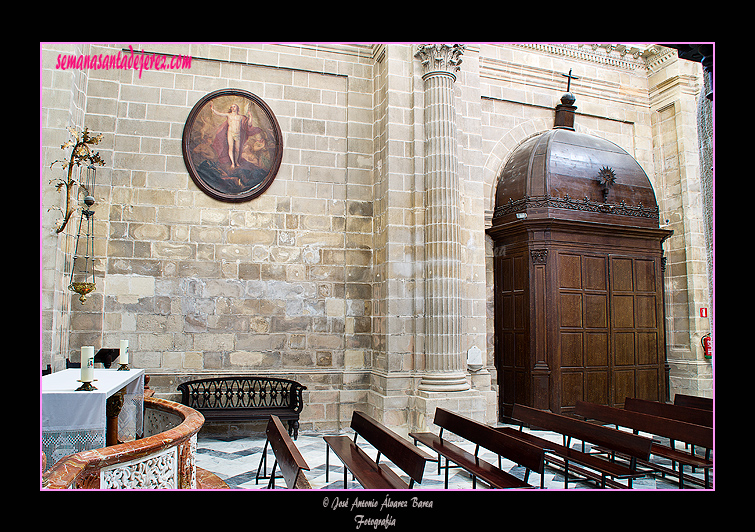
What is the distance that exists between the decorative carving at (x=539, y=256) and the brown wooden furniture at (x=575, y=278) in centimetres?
2

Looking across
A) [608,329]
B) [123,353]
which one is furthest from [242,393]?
[608,329]

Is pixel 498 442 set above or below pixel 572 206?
below

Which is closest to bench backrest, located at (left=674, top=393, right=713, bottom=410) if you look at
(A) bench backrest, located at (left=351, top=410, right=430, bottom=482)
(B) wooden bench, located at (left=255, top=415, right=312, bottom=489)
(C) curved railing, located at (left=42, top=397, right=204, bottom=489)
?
(A) bench backrest, located at (left=351, top=410, right=430, bottom=482)

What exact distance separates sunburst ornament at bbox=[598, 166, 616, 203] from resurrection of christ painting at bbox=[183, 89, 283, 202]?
212 inches

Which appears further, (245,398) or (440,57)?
(440,57)

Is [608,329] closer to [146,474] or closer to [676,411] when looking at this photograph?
[676,411]

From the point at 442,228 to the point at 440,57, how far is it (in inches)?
103

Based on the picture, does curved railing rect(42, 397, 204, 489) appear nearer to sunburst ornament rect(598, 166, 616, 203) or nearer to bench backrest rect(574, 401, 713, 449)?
bench backrest rect(574, 401, 713, 449)

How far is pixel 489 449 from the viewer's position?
4.39 m

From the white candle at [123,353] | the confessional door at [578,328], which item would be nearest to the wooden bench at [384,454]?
the white candle at [123,353]

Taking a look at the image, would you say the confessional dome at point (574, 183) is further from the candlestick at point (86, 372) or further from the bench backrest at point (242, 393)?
the candlestick at point (86, 372)

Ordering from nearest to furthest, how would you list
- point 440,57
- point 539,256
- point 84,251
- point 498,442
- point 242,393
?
point 498,442 → point 84,251 → point 242,393 → point 440,57 → point 539,256

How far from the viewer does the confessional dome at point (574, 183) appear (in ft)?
28.3

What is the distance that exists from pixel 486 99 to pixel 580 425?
6.49 meters
